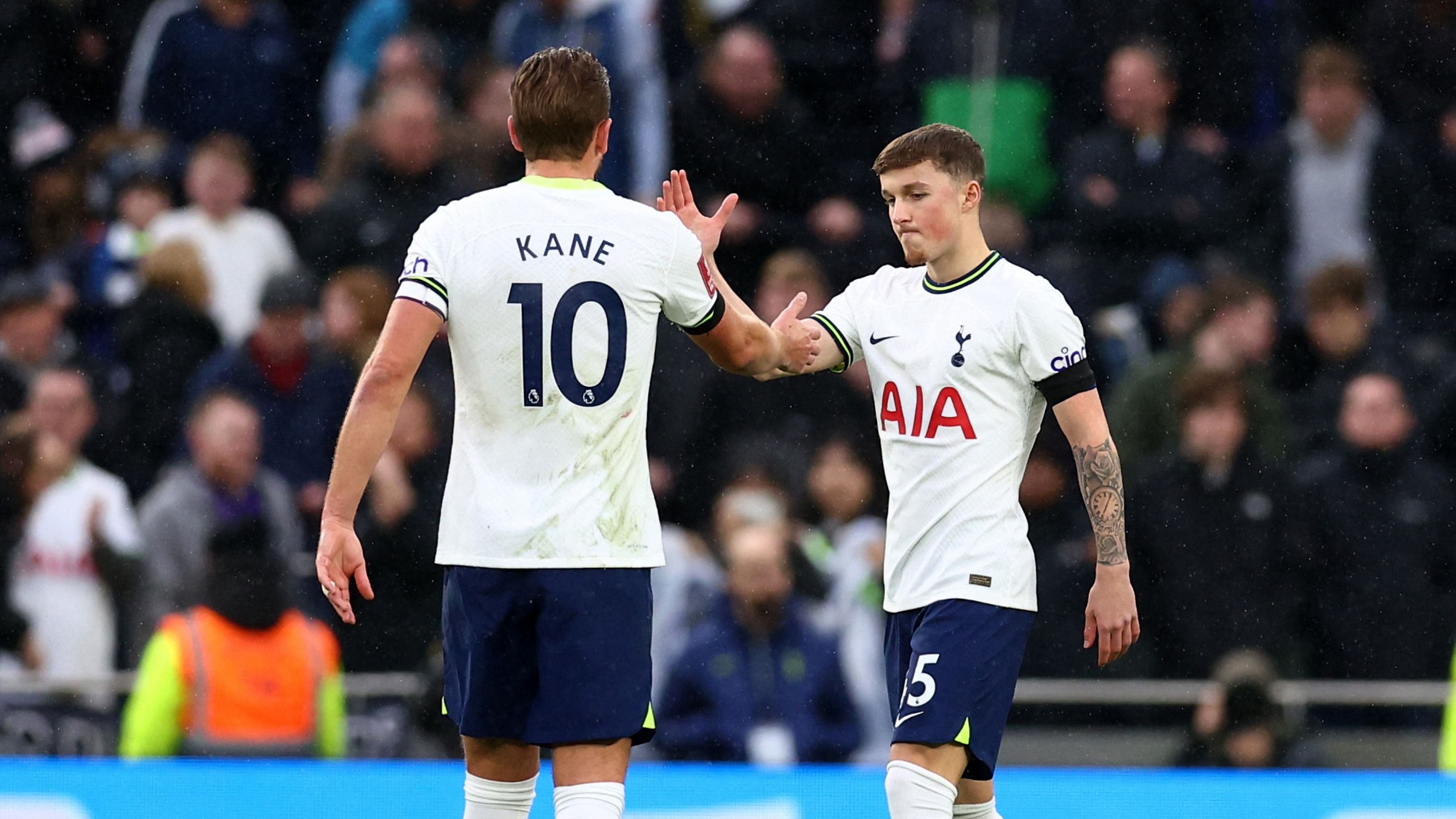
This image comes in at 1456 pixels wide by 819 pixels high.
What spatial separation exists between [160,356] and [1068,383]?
5055 millimetres

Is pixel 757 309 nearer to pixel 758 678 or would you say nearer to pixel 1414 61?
pixel 758 678

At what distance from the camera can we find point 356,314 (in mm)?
8344

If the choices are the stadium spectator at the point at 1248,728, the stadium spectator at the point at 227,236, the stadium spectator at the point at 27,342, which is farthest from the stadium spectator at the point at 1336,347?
the stadium spectator at the point at 27,342

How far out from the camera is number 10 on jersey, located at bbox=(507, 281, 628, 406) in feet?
13.8

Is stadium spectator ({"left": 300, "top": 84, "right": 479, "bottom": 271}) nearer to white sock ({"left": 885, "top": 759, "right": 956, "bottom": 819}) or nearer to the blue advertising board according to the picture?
the blue advertising board

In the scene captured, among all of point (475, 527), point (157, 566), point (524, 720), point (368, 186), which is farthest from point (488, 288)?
point (368, 186)

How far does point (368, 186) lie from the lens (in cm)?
892

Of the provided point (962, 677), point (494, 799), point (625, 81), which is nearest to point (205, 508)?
point (625, 81)

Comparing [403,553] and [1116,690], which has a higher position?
[403,553]

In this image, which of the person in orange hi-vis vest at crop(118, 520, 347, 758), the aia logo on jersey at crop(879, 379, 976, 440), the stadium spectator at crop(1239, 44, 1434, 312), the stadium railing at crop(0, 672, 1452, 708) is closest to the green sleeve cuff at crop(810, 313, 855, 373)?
the aia logo on jersey at crop(879, 379, 976, 440)

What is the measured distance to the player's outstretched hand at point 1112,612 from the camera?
15.2ft

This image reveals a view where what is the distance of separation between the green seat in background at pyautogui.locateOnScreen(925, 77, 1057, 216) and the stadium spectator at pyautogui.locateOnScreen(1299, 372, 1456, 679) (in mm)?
1816

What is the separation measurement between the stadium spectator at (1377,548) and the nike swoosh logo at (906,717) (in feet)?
12.5

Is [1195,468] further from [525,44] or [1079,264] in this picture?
[525,44]
